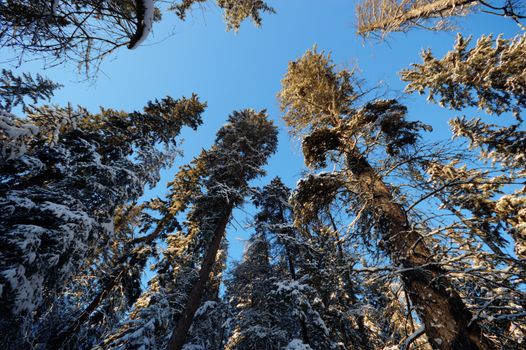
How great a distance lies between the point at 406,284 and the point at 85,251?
22.1 feet

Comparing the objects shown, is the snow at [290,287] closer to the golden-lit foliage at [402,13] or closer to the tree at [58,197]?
the tree at [58,197]

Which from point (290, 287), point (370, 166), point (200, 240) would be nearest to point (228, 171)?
point (200, 240)

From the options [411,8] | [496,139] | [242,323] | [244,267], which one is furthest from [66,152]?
[496,139]

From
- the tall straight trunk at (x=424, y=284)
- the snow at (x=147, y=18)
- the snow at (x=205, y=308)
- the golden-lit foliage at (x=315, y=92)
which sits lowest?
the tall straight trunk at (x=424, y=284)

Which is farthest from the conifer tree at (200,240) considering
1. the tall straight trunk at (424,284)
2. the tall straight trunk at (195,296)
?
the tall straight trunk at (424,284)

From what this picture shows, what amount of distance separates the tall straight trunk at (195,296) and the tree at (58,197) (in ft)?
10.8

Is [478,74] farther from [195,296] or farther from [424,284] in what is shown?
[195,296]

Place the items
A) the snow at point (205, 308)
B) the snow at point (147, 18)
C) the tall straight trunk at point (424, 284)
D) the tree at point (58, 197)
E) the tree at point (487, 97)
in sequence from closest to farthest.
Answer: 1. the snow at point (147, 18)
2. the tall straight trunk at point (424, 284)
3. the tree at point (58, 197)
4. the tree at point (487, 97)
5. the snow at point (205, 308)

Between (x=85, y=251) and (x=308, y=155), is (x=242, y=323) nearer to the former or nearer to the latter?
(x=85, y=251)

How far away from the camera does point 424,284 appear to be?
356cm

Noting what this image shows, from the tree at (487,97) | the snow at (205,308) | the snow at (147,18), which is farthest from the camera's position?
the snow at (205,308)

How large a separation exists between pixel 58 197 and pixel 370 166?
25.0 ft

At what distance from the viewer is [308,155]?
6.40m

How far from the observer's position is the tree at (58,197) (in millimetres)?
4562
